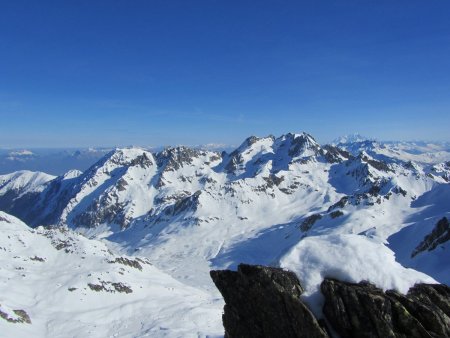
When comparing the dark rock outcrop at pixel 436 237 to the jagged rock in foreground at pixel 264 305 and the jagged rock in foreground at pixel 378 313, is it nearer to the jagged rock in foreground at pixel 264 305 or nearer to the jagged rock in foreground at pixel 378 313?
the jagged rock in foreground at pixel 378 313

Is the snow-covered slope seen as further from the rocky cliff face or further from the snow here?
the snow

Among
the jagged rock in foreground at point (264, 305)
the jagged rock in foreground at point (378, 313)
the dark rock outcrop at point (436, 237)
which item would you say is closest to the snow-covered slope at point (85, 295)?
the jagged rock in foreground at point (264, 305)

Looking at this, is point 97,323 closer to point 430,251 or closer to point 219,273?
point 219,273

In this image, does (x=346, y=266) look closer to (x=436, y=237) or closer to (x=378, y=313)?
(x=378, y=313)

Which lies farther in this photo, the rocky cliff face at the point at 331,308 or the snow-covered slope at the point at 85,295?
the snow-covered slope at the point at 85,295

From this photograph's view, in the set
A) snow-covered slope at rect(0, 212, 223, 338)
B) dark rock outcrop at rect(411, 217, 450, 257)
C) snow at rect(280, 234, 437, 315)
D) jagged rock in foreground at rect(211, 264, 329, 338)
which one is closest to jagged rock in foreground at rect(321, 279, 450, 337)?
snow at rect(280, 234, 437, 315)

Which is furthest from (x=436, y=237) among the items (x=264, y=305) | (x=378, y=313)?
(x=264, y=305)

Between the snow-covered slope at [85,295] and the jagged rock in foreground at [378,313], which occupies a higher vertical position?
the jagged rock in foreground at [378,313]

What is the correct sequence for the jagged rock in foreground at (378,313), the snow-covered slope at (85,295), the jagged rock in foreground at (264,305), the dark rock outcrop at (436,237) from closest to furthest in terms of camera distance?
the jagged rock in foreground at (378,313) < the jagged rock in foreground at (264,305) < the snow-covered slope at (85,295) < the dark rock outcrop at (436,237)
